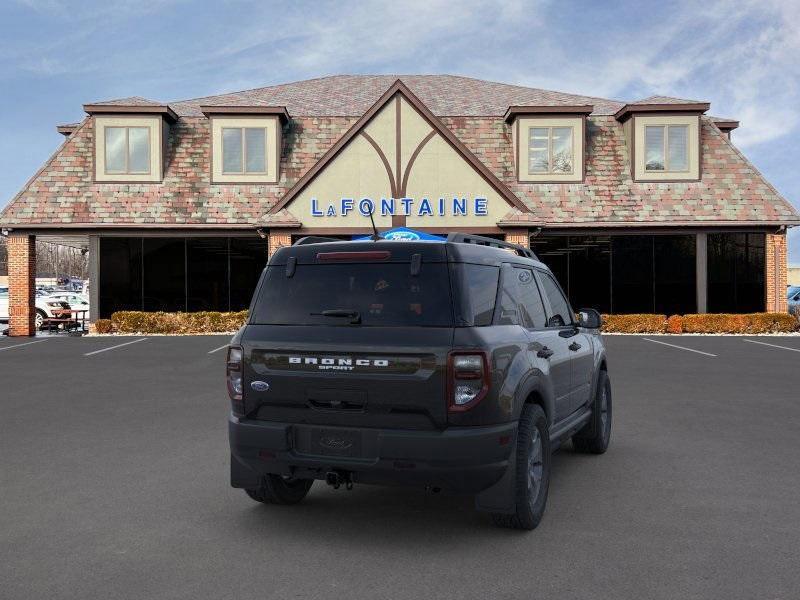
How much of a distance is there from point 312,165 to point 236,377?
65.8 ft

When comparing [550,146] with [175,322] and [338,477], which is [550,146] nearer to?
[175,322]

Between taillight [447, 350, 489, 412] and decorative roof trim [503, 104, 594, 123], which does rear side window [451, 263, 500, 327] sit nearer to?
taillight [447, 350, 489, 412]

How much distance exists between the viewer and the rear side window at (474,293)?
4.62 m

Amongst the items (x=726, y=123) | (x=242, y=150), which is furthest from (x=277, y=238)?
(x=726, y=123)

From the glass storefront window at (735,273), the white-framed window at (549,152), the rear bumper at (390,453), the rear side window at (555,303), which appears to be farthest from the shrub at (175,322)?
the rear bumper at (390,453)

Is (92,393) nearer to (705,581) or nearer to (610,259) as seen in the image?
(705,581)

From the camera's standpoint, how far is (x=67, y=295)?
34469 millimetres

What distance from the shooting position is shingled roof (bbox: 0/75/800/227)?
77.5ft

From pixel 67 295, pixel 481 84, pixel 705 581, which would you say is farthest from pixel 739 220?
pixel 67 295

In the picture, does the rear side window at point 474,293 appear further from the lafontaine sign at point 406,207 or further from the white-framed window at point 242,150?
the white-framed window at point 242,150

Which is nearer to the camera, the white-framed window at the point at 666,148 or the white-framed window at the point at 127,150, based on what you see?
the white-framed window at the point at 127,150

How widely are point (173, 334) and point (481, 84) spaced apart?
58.2ft

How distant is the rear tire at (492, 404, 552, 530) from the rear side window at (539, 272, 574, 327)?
3.49 ft

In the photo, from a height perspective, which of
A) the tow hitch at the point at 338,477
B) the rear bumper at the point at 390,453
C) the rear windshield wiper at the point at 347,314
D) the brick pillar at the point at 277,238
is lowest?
the tow hitch at the point at 338,477
